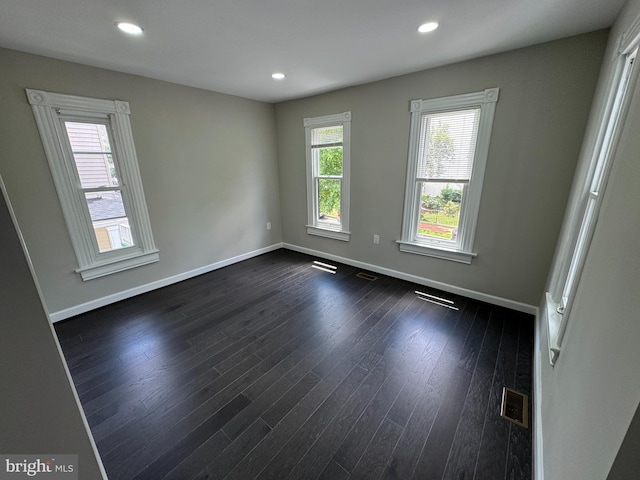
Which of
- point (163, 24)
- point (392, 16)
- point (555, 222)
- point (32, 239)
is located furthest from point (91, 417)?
point (555, 222)

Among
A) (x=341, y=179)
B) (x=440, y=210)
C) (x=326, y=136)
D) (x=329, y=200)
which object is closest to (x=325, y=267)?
(x=329, y=200)

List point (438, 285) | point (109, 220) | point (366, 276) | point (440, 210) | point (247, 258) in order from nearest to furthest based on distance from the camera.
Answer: point (109, 220)
point (440, 210)
point (438, 285)
point (366, 276)
point (247, 258)

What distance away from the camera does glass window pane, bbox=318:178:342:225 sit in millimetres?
3820

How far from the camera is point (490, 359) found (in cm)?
198

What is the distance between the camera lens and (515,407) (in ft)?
5.22

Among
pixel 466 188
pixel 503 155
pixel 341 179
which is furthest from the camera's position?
pixel 341 179

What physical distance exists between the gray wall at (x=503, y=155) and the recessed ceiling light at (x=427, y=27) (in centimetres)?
83

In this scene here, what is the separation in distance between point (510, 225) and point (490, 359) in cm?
132

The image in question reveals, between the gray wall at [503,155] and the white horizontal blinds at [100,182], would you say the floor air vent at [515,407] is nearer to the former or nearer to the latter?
the gray wall at [503,155]

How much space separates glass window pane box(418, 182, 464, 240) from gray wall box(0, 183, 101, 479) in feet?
10.3

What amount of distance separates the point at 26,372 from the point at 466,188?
3222mm

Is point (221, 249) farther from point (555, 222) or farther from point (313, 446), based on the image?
point (555, 222)

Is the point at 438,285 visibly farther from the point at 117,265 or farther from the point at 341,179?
the point at 117,265

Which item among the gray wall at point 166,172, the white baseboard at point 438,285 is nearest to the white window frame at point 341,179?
the white baseboard at point 438,285
